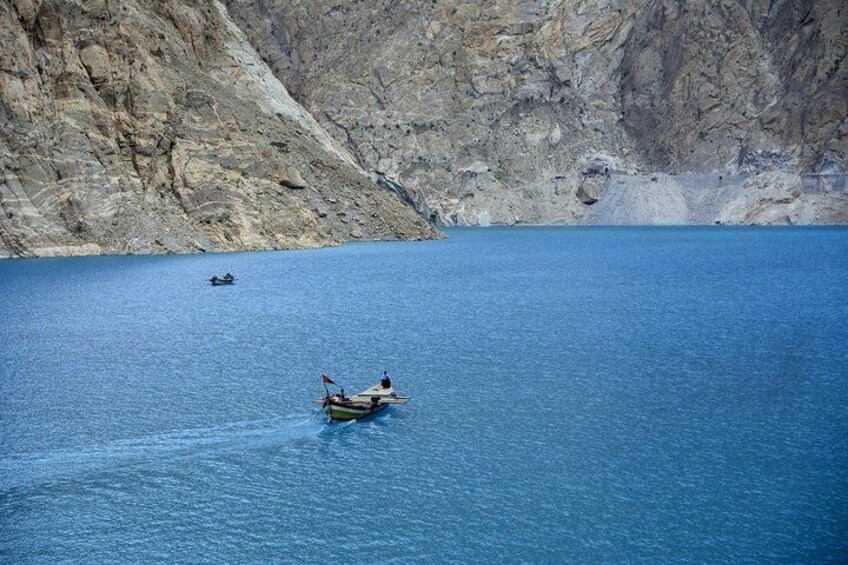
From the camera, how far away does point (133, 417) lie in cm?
3522

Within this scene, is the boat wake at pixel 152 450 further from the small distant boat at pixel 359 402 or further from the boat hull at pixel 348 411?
the small distant boat at pixel 359 402

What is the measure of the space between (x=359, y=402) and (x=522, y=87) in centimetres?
15445

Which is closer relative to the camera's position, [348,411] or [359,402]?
[348,411]

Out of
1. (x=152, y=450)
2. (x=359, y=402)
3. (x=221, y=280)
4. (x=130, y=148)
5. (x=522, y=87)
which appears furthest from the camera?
(x=522, y=87)

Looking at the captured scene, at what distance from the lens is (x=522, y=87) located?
183m

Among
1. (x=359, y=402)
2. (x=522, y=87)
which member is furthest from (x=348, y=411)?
(x=522, y=87)

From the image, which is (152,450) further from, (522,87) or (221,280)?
(522,87)

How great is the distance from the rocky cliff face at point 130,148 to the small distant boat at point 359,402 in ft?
225

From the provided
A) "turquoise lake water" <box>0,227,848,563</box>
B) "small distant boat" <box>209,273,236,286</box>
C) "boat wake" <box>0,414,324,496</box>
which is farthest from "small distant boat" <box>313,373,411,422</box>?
"small distant boat" <box>209,273,236,286</box>

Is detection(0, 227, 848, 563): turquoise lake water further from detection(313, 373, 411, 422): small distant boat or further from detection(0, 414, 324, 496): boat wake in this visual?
detection(313, 373, 411, 422): small distant boat

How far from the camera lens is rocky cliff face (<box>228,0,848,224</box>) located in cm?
17575

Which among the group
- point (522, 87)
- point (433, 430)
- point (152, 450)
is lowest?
point (433, 430)

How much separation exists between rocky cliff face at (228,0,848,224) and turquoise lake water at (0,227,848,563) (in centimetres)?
11262

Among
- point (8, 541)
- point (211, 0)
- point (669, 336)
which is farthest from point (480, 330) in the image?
point (211, 0)
